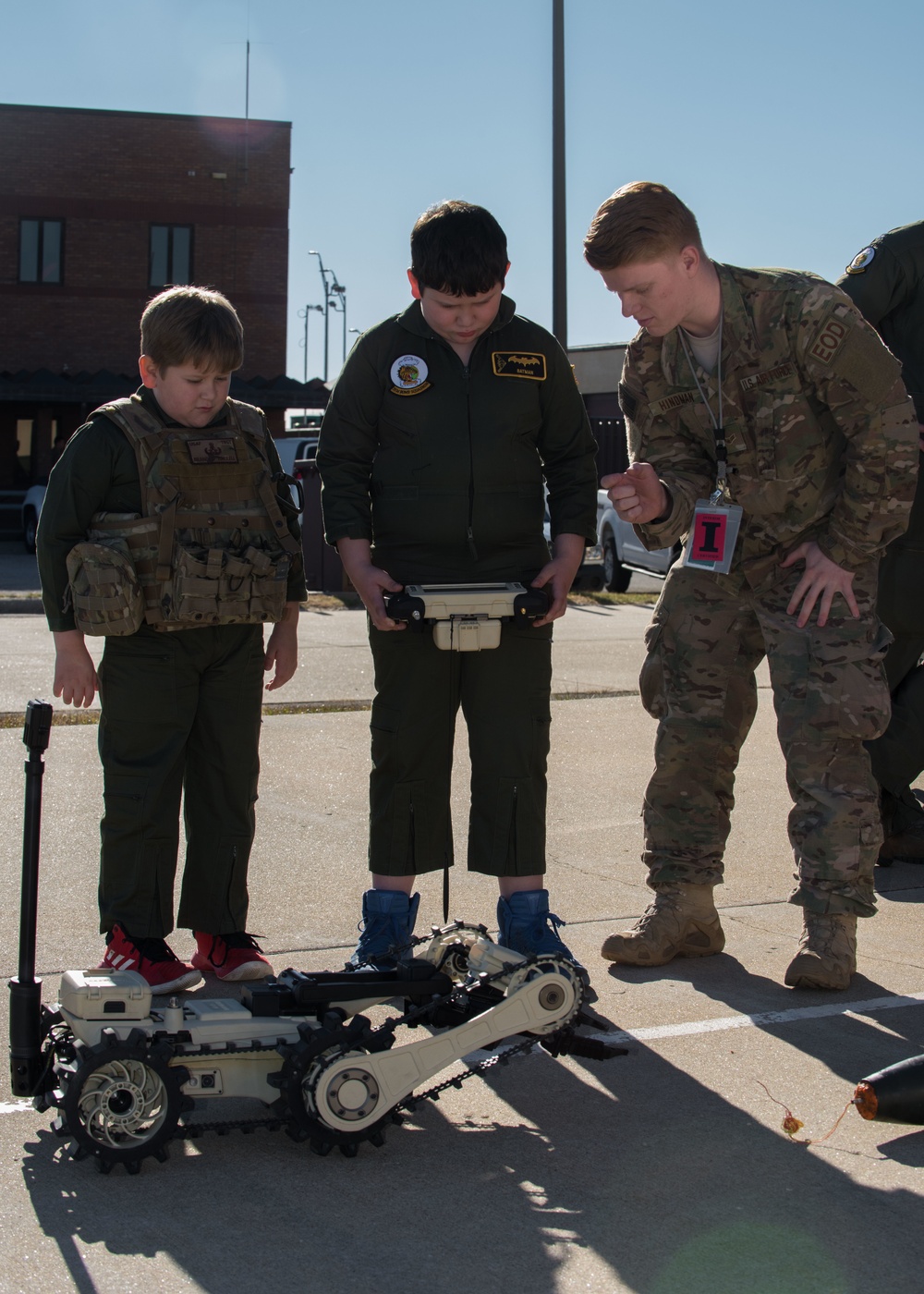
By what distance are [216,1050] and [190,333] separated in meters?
1.73

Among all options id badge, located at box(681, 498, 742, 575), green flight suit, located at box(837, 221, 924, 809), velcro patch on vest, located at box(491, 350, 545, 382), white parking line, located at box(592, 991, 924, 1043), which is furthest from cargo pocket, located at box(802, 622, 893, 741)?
green flight suit, located at box(837, 221, 924, 809)

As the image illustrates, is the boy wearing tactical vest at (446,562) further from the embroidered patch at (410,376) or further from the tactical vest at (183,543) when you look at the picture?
the tactical vest at (183,543)

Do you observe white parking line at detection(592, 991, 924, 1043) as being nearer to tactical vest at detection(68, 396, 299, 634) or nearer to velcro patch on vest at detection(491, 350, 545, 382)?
tactical vest at detection(68, 396, 299, 634)

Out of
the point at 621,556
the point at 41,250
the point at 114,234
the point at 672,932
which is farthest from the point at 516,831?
the point at 41,250

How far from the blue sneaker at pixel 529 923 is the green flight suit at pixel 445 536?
80 millimetres

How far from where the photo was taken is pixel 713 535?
4.05m

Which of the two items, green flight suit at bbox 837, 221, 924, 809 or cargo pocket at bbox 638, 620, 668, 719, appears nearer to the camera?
cargo pocket at bbox 638, 620, 668, 719

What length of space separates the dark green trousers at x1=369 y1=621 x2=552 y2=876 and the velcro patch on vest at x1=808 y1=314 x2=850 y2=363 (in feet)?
3.30

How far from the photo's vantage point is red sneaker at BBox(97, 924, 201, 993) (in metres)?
3.76

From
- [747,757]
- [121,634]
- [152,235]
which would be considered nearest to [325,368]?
[152,235]

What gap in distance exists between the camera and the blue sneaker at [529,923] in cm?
385

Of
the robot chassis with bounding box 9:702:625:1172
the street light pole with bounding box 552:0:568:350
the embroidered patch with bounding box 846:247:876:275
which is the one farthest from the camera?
the street light pole with bounding box 552:0:568:350

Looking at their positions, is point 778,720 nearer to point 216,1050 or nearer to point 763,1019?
point 763,1019

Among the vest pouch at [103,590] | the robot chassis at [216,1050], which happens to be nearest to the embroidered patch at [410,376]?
the vest pouch at [103,590]
